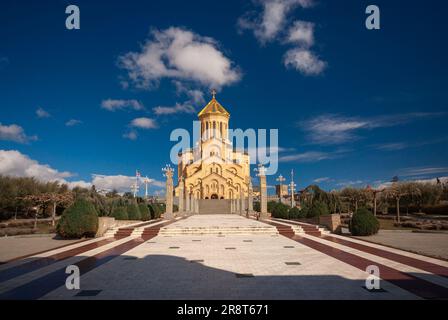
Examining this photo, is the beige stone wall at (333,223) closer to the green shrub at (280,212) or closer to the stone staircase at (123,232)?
the stone staircase at (123,232)

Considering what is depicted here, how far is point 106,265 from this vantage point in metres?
7.38

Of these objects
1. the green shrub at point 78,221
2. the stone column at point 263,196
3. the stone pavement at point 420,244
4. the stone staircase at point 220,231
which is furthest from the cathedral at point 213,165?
the stone pavement at point 420,244

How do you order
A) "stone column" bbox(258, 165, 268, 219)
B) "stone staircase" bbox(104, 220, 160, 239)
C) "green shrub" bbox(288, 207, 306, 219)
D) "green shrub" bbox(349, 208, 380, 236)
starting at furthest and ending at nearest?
"stone column" bbox(258, 165, 268, 219) → "green shrub" bbox(288, 207, 306, 219) → "stone staircase" bbox(104, 220, 160, 239) → "green shrub" bbox(349, 208, 380, 236)

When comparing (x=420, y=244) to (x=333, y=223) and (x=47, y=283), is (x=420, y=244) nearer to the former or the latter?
(x=333, y=223)

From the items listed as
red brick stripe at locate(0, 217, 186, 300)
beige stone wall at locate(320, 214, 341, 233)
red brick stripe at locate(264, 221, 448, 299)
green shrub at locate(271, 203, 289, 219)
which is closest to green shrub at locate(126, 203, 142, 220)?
green shrub at locate(271, 203, 289, 219)

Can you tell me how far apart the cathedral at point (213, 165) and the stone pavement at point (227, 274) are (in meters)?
41.6

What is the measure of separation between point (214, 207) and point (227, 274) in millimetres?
37595

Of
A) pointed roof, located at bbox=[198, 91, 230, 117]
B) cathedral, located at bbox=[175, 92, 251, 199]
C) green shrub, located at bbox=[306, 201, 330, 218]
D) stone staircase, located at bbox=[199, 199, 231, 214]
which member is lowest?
stone staircase, located at bbox=[199, 199, 231, 214]

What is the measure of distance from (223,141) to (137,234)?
148 ft

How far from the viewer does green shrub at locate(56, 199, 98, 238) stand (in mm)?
12453

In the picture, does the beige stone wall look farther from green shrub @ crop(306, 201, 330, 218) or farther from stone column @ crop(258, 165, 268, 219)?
stone column @ crop(258, 165, 268, 219)

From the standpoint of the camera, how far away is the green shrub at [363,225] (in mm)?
13242

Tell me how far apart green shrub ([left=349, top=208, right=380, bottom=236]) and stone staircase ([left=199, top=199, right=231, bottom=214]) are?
29245mm

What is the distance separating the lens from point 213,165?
55.6 meters
